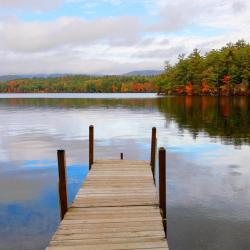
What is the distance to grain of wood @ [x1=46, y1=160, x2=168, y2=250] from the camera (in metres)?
8.06

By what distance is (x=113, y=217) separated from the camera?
381 inches

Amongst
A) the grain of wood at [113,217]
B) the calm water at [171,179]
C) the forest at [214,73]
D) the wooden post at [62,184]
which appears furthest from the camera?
the forest at [214,73]

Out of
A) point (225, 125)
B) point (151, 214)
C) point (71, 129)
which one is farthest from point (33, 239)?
point (225, 125)

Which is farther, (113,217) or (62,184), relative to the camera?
(62,184)

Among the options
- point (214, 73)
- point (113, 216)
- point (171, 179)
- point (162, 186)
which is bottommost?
point (171, 179)

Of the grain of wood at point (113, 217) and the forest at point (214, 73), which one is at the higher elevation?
the forest at point (214, 73)

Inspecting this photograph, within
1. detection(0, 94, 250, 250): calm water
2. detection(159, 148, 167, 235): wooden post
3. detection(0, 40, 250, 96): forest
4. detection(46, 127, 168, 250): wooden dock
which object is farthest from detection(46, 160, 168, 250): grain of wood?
detection(0, 40, 250, 96): forest

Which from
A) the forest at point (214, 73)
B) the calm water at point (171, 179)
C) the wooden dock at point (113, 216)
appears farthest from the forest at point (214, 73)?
the wooden dock at point (113, 216)

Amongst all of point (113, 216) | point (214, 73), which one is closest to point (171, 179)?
point (113, 216)

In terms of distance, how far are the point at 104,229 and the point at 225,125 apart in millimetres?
32432

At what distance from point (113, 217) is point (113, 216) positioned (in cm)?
9

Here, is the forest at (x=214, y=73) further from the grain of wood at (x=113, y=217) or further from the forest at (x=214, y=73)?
the grain of wood at (x=113, y=217)

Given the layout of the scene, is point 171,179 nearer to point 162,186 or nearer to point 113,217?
point 162,186

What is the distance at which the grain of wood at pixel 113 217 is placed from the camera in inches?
317
